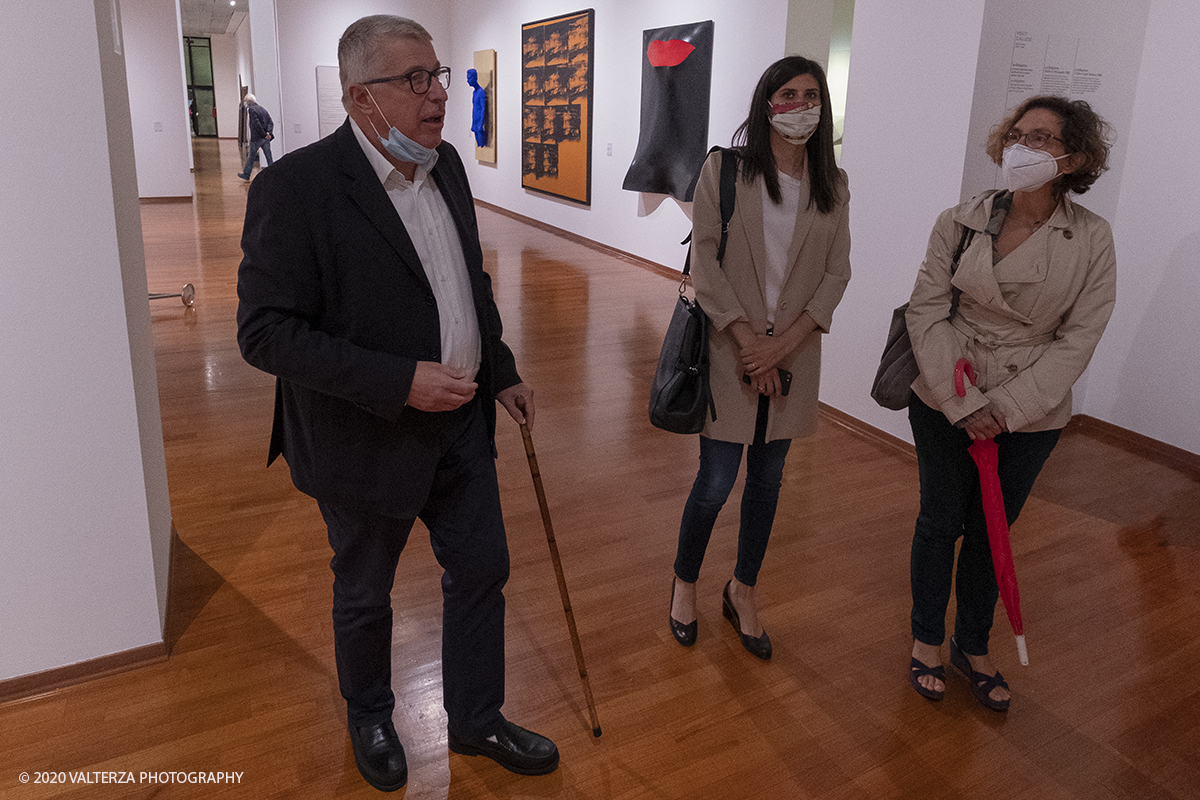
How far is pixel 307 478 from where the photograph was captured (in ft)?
6.04

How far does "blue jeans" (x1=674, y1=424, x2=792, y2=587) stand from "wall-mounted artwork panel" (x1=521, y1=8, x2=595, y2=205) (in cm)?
816

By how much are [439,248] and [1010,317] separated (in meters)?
1.45

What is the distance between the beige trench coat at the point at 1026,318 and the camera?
7.07 ft

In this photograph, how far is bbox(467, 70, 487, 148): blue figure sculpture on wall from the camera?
531 inches

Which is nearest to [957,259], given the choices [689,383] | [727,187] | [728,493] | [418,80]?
[727,187]

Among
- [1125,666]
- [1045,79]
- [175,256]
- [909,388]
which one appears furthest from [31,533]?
[175,256]

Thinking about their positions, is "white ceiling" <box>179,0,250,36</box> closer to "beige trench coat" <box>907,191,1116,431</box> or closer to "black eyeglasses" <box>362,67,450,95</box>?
"black eyeglasses" <box>362,67,450,95</box>

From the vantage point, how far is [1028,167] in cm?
213

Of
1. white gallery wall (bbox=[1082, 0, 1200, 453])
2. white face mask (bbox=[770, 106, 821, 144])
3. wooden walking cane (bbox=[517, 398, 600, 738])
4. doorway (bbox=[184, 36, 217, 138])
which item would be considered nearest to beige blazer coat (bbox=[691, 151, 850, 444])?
white face mask (bbox=[770, 106, 821, 144])

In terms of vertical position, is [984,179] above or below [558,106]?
below

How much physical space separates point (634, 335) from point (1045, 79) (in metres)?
3.18

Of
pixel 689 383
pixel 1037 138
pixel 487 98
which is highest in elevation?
pixel 487 98

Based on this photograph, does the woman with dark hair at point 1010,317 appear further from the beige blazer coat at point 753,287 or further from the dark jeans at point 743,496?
the dark jeans at point 743,496

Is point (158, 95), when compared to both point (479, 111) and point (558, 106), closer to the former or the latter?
point (479, 111)
